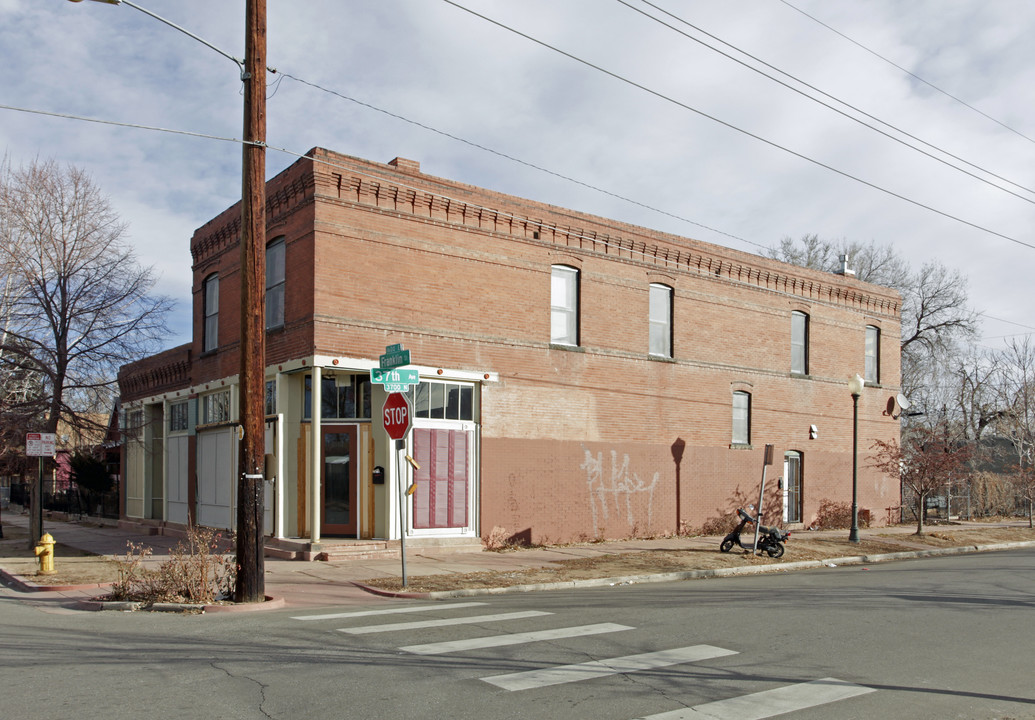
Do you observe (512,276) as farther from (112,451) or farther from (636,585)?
(112,451)

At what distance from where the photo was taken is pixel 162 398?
976 inches

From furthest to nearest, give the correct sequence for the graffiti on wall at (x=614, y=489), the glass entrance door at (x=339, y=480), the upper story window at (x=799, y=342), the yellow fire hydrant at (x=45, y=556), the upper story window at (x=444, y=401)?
1. the upper story window at (x=799, y=342)
2. the graffiti on wall at (x=614, y=489)
3. the upper story window at (x=444, y=401)
4. the glass entrance door at (x=339, y=480)
5. the yellow fire hydrant at (x=45, y=556)

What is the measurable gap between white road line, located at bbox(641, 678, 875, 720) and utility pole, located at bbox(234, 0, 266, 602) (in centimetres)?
697

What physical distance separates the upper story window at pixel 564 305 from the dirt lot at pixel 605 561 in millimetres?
4965

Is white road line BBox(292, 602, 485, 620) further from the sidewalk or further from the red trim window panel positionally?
the red trim window panel

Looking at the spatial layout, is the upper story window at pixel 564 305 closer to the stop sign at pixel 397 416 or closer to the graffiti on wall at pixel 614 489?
the graffiti on wall at pixel 614 489

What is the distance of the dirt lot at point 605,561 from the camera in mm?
14078

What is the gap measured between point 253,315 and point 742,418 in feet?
53.7

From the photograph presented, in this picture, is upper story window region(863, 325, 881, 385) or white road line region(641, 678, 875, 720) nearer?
white road line region(641, 678, 875, 720)

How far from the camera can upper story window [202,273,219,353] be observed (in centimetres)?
2230

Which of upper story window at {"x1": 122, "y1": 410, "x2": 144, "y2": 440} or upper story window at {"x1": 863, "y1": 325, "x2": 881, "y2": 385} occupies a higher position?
upper story window at {"x1": 863, "y1": 325, "x2": 881, "y2": 385}

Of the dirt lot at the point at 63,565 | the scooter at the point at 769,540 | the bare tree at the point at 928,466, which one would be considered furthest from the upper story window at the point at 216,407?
the bare tree at the point at 928,466

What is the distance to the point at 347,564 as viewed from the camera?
15.9m

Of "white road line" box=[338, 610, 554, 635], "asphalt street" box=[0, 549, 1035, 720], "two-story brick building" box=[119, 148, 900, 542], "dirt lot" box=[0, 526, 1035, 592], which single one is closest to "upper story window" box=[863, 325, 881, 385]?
"two-story brick building" box=[119, 148, 900, 542]
